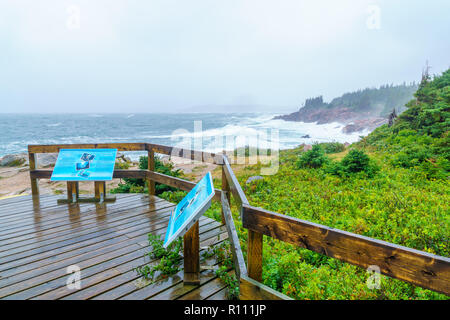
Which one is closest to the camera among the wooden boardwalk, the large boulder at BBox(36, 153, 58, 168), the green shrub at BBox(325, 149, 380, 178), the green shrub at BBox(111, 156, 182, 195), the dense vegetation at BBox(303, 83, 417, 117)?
the wooden boardwalk

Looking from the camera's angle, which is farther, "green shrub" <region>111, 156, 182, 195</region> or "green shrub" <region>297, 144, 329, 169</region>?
"green shrub" <region>297, 144, 329, 169</region>

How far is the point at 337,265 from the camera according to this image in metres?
3.44

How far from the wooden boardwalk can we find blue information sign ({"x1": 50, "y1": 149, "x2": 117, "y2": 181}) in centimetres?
58

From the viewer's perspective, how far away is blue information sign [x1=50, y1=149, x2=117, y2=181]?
4.70m

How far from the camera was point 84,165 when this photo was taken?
487 centimetres

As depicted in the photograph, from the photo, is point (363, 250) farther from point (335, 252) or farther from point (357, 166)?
point (357, 166)

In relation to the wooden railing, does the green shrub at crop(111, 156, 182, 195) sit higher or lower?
lower

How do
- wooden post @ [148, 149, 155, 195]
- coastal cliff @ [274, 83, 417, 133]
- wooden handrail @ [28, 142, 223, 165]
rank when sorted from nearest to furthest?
wooden handrail @ [28, 142, 223, 165] < wooden post @ [148, 149, 155, 195] < coastal cliff @ [274, 83, 417, 133]

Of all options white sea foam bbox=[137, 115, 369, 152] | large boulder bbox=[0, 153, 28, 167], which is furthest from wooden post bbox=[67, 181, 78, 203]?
white sea foam bbox=[137, 115, 369, 152]

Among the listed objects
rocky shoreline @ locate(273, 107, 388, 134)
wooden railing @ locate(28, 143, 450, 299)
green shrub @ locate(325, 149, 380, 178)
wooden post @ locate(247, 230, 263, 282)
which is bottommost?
green shrub @ locate(325, 149, 380, 178)

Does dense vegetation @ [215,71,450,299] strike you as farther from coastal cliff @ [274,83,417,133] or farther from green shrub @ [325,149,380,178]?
coastal cliff @ [274,83,417,133]
